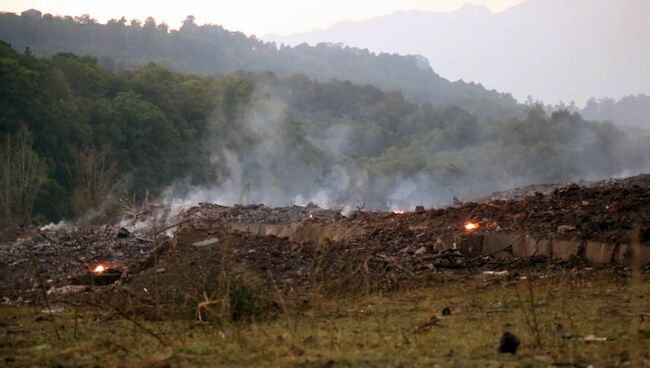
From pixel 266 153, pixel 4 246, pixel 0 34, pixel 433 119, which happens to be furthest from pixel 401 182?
pixel 4 246

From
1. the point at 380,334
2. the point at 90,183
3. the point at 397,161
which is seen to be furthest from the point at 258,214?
the point at 397,161

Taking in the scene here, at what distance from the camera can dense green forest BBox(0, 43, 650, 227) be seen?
35.8 m

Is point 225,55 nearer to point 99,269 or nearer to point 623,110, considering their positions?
point 623,110

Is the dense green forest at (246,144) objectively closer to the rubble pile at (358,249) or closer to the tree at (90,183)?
the tree at (90,183)

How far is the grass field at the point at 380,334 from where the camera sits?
6008mm

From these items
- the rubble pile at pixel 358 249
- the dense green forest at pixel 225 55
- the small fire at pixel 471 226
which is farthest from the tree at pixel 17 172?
the dense green forest at pixel 225 55

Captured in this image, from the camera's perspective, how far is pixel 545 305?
861 centimetres

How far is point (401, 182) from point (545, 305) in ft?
184

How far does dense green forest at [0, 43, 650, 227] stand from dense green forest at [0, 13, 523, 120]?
44.8 ft

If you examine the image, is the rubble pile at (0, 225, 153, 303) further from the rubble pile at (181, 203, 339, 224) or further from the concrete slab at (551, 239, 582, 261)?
the concrete slab at (551, 239, 582, 261)

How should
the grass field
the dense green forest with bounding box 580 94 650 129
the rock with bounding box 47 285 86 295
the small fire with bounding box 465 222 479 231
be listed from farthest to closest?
the dense green forest with bounding box 580 94 650 129, the small fire with bounding box 465 222 479 231, the rock with bounding box 47 285 86 295, the grass field

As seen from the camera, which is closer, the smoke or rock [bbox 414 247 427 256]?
rock [bbox 414 247 427 256]

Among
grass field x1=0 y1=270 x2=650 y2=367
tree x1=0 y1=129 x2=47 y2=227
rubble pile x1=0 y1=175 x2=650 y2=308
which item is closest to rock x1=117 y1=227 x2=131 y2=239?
rubble pile x1=0 y1=175 x2=650 y2=308

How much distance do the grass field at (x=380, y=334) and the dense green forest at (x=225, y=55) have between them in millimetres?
65992
